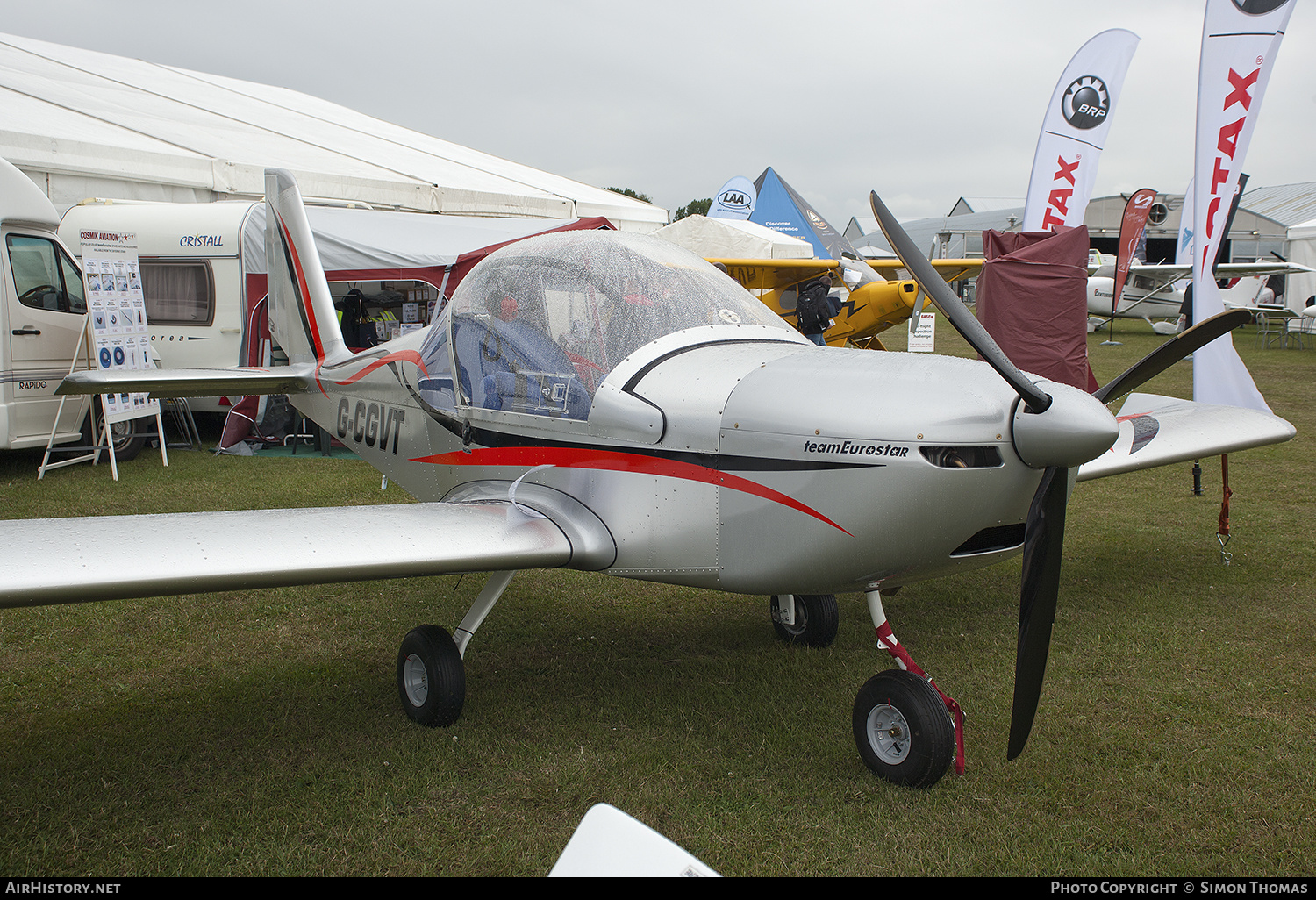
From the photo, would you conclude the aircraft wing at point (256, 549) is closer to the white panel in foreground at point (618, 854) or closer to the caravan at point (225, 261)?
the white panel in foreground at point (618, 854)

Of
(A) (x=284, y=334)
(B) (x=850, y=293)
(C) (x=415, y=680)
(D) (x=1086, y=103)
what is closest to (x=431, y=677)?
(C) (x=415, y=680)

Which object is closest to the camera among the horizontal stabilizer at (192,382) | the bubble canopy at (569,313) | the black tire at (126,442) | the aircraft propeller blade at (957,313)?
the aircraft propeller blade at (957,313)

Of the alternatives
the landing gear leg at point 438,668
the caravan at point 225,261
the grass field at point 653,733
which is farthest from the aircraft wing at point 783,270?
the landing gear leg at point 438,668

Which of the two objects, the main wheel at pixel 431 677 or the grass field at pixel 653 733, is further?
the main wheel at pixel 431 677

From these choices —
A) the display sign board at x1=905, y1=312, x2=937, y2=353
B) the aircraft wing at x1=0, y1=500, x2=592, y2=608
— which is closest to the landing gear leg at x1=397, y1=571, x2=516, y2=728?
the aircraft wing at x1=0, y1=500, x2=592, y2=608

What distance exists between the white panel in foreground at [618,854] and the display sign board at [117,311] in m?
8.96

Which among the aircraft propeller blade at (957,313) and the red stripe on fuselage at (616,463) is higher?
the aircraft propeller blade at (957,313)

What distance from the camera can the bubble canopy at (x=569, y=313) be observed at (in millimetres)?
3326

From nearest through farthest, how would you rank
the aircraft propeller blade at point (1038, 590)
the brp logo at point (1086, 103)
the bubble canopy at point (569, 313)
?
the aircraft propeller blade at point (1038, 590)
the bubble canopy at point (569, 313)
the brp logo at point (1086, 103)

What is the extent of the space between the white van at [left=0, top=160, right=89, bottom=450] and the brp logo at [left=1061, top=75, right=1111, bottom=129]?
40.9ft

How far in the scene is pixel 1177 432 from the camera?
489 centimetres

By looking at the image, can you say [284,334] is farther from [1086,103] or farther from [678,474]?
[1086,103]

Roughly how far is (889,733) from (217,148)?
13683 millimetres

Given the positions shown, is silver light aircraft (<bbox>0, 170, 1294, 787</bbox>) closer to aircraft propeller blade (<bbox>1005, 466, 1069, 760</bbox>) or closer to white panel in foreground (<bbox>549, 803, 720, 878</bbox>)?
aircraft propeller blade (<bbox>1005, 466, 1069, 760</bbox>)
